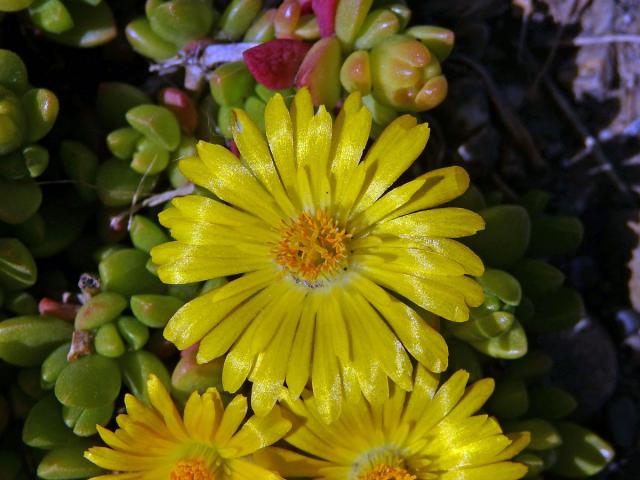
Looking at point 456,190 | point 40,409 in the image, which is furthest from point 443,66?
point 40,409

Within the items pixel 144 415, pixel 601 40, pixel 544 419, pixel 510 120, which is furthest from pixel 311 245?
pixel 601 40

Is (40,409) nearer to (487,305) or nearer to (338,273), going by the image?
(338,273)

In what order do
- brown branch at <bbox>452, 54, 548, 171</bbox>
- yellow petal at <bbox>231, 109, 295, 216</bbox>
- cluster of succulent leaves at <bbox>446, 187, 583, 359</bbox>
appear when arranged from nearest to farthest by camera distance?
yellow petal at <bbox>231, 109, 295, 216</bbox> → cluster of succulent leaves at <bbox>446, 187, 583, 359</bbox> → brown branch at <bbox>452, 54, 548, 171</bbox>

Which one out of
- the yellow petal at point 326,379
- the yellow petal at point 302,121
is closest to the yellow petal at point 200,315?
the yellow petal at point 326,379

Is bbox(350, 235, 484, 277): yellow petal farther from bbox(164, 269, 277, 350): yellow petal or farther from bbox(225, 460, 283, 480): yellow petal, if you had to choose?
bbox(225, 460, 283, 480): yellow petal

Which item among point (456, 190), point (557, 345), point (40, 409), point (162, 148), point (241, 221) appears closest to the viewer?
point (456, 190)

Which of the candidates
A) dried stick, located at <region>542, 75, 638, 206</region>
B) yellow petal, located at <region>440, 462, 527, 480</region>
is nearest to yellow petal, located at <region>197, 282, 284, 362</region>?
yellow petal, located at <region>440, 462, 527, 480</region>
